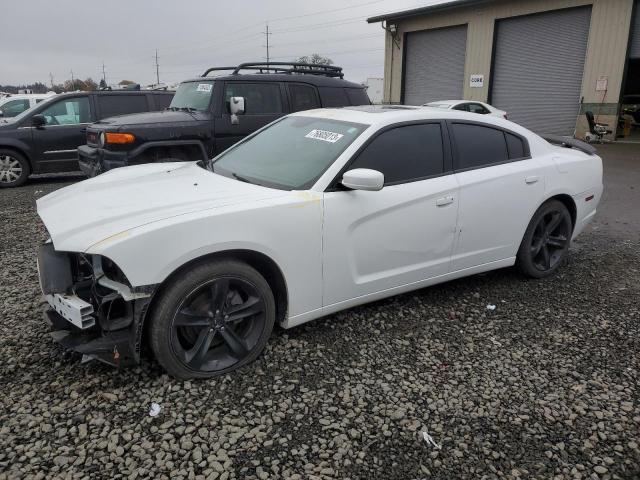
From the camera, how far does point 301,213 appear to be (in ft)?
10.6

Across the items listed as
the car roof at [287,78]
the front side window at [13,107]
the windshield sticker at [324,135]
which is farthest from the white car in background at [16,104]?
the windshield sticker at [324,135]

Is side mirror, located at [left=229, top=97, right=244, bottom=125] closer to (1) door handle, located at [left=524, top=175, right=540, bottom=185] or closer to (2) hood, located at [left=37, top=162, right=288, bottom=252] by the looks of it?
(2) hood, located at [left=37, top=162, right=288, bottom=252]

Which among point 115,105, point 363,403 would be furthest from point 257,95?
point 363,403

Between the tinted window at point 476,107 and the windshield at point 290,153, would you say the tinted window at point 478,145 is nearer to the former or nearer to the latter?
→ the windshield at point 290,153

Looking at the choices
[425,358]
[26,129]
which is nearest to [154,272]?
[425,358]

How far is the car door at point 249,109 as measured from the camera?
24.4 ft

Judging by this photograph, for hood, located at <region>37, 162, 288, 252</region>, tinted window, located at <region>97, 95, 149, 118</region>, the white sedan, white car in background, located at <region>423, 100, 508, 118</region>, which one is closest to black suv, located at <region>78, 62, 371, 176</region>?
tinted window, located at <region>97, 95, 149, 118</region>

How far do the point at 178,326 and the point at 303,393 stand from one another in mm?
806

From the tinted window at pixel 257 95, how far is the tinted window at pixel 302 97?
219mm

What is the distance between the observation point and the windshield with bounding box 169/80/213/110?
7.55m

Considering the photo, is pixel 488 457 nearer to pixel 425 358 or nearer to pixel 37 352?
pixel 425 358

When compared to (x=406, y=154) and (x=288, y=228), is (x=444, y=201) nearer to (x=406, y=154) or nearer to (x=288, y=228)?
(x=406, y=154)

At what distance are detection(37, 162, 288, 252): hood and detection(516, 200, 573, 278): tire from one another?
2.53m

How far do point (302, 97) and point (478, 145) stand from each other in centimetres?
432
